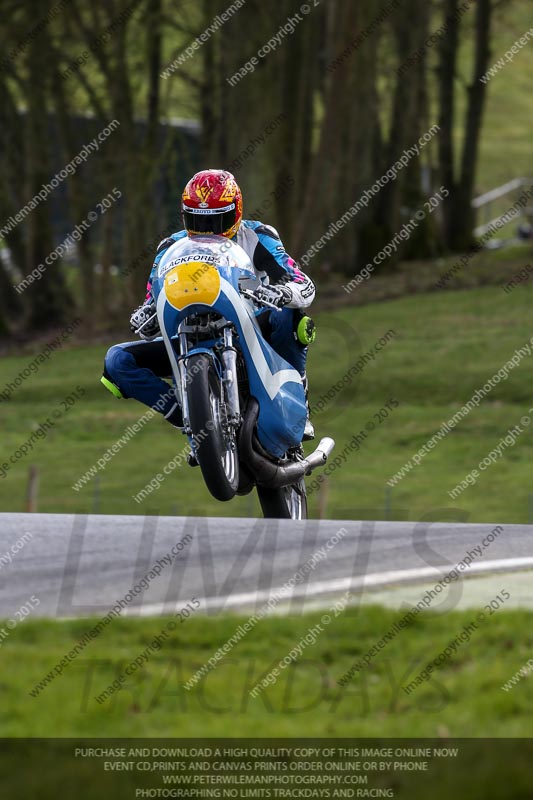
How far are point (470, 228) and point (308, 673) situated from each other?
4254 centimetres

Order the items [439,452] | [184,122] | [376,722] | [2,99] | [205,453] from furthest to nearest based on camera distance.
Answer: [184,122], [2,99], [439,452], [205,453], [376,722]

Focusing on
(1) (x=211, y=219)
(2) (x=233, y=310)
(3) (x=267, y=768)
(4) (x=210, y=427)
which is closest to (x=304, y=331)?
(2) (x=233, y=310)

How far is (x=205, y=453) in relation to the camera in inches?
309

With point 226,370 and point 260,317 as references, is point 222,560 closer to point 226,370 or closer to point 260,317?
point 226,370

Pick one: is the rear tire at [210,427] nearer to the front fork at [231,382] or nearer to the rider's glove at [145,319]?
the front fork at [231,382]

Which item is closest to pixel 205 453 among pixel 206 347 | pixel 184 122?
pixel 206 347

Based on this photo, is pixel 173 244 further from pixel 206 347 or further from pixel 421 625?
pixel 421 625

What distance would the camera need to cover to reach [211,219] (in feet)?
27.4

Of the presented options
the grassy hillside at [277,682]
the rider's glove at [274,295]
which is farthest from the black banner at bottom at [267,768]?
the rider's glove at [274,295]

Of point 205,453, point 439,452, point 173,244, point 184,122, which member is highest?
point 173,244

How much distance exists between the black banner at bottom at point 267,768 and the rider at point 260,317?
404 centimetres

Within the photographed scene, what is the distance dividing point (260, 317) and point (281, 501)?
126cm

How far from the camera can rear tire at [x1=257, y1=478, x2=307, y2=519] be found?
9266 mm

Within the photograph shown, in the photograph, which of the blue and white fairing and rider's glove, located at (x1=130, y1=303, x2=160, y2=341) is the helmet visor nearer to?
the blue and white fairing
